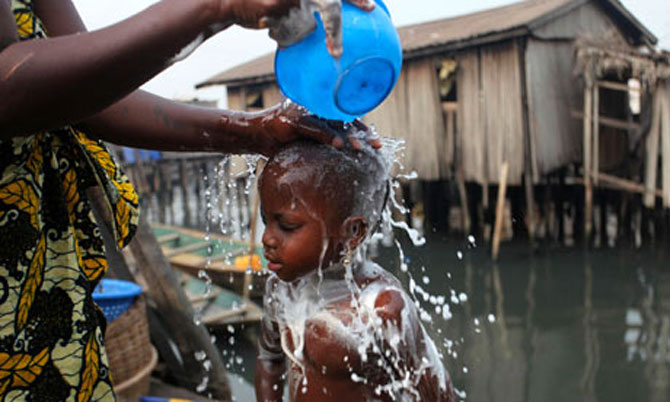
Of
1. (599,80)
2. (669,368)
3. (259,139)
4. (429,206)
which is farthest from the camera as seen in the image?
(429,206)

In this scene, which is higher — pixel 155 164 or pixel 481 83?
pixel 481 83

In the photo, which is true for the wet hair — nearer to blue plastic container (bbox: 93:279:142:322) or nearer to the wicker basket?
blue plastic container (bbox: 93:279:142:322)

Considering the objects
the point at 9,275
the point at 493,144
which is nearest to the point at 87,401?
the point at 9,275

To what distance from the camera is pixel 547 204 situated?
11.9 meters

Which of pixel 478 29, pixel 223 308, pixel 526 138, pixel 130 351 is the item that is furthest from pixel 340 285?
pixel 478 29

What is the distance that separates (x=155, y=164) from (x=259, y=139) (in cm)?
2065

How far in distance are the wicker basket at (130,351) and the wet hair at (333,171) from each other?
3.02 metres

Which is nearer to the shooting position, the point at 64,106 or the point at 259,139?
the point at 64,106

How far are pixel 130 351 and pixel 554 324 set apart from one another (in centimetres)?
588

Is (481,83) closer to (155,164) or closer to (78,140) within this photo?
(78,140)

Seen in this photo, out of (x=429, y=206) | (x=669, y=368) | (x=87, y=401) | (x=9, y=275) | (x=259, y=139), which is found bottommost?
(x=669, y=368)

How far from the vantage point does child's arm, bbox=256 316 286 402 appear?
75.6 inches

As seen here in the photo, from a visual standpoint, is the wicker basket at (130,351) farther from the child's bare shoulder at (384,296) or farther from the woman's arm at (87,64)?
the woman's arm at (87,64)

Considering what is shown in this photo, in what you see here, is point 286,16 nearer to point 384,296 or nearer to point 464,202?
point 384,296
